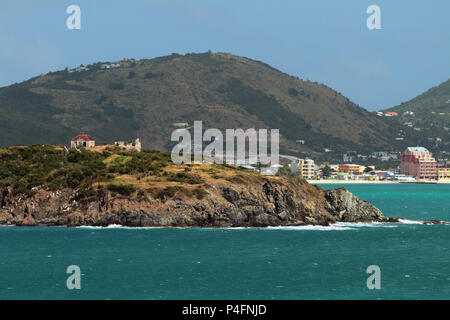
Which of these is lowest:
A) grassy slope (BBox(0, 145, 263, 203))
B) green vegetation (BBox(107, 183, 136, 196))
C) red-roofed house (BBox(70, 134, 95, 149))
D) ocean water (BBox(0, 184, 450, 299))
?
ocean water (BBox(0, 184, 450, 299))

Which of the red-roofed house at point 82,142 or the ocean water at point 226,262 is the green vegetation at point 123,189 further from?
the red-roofed house at point 82,142

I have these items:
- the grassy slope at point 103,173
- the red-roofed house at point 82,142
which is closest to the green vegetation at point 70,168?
the grassy slope at point 103,173

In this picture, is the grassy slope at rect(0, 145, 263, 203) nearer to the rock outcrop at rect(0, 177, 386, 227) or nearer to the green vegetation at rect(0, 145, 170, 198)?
the green vegetation at rect(0, 145, 170, 198)

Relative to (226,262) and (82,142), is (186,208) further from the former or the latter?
(82,142)

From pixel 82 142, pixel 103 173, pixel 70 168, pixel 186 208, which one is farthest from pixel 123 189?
pixel 82 142

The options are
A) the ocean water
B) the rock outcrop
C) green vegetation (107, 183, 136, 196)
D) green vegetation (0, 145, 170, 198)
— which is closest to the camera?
the ocean water

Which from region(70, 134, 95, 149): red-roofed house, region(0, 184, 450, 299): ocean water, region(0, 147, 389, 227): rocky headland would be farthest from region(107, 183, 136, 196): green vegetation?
region(70, 134, 95, 149): red-roofed house
